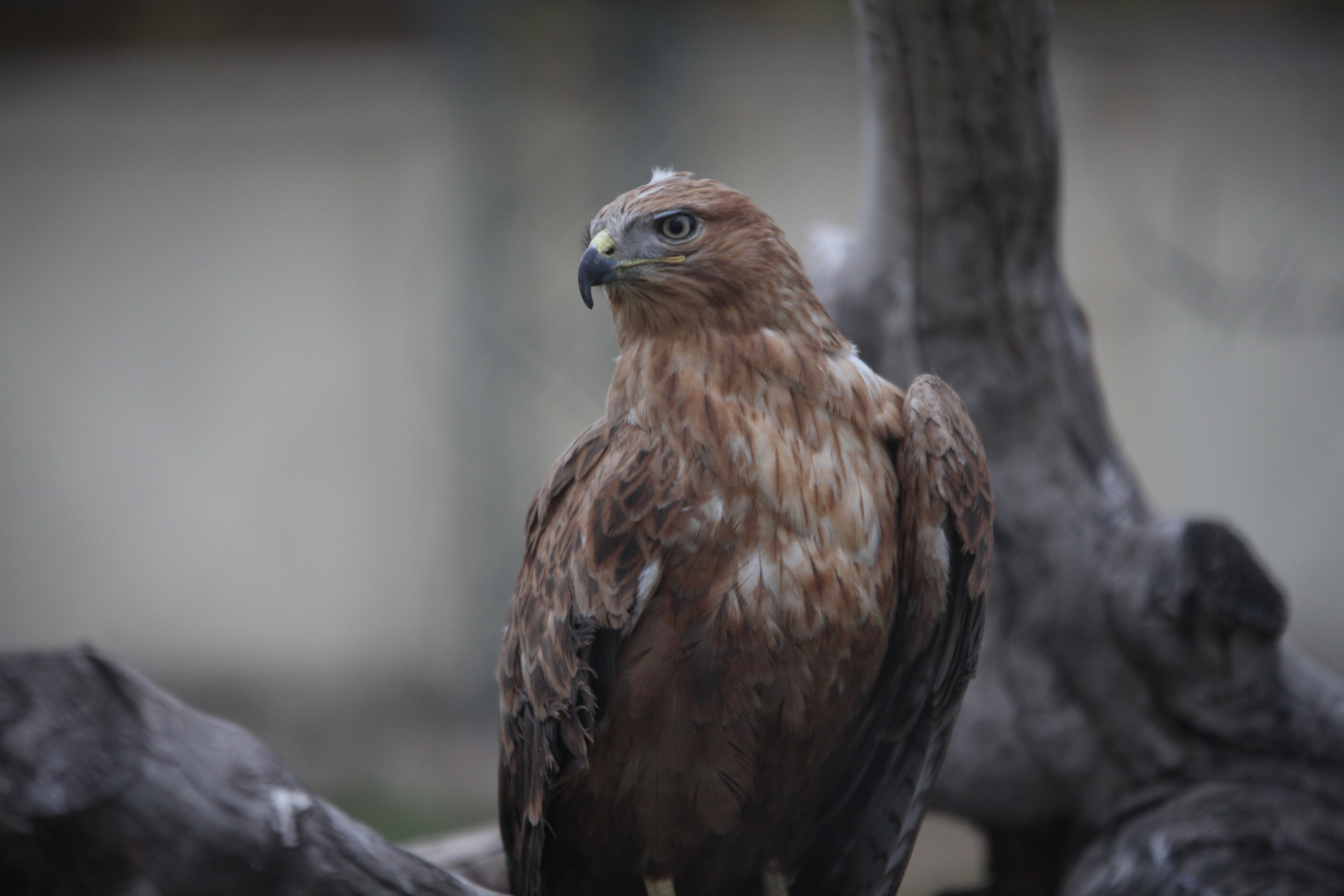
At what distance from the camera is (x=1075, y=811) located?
137 inches

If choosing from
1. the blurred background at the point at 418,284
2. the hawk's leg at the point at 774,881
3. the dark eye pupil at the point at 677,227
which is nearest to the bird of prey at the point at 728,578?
the dark eye pupil at the point at 677,227

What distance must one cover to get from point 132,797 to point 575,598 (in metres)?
0.97

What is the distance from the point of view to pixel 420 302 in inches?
340

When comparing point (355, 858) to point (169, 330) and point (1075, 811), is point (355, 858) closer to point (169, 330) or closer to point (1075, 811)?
point (1075, 811)

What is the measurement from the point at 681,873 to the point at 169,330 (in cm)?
759

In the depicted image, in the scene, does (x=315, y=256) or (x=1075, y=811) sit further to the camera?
(x=315, y=256)

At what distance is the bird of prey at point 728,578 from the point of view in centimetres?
233

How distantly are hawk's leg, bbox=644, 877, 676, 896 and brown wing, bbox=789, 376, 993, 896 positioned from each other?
0.40 meters

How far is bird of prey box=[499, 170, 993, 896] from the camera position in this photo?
2.33 metres

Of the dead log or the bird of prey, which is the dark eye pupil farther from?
the dead log

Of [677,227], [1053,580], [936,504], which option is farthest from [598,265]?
[1053,580]

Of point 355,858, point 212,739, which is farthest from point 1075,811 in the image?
point 212,739

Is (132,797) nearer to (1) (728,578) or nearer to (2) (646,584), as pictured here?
(2) (646,584)

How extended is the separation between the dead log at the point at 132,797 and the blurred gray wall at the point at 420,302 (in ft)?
20.6
